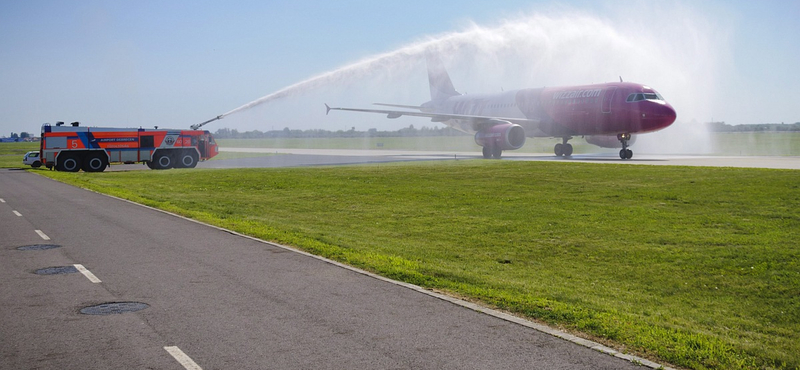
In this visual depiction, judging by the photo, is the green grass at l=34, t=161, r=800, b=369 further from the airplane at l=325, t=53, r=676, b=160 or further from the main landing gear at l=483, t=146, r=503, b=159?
the main landing gear at l=483, t=146, r=503, b=159

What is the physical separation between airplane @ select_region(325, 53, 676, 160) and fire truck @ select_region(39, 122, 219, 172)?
1137 centimetres

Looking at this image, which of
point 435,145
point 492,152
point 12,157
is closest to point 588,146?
point 435,145

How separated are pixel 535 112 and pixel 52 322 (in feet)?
137

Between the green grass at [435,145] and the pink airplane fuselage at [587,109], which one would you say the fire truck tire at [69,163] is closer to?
the pink airplane fuselage at [587,109]

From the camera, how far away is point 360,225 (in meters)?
17.4

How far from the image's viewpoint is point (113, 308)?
866 cm

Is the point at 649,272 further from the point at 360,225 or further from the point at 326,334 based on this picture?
the point at 360,225

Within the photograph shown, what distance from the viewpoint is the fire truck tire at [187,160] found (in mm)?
47219

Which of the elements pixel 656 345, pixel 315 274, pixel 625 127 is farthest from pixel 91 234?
pixel 625 127

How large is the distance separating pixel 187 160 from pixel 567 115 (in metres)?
25.6

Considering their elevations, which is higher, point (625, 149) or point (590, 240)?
point (625, 149)

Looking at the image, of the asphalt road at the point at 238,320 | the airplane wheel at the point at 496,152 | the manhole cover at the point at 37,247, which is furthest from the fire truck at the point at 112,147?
the asphalt road at the point at 238,320

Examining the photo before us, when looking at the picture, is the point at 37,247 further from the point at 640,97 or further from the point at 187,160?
the point at 187,160

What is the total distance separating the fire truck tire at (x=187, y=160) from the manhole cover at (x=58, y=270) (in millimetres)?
36890
